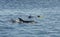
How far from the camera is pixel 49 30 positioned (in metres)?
33.8

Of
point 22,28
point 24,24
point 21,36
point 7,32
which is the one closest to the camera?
point 21,36

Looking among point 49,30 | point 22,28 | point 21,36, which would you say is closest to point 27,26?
point 22,28

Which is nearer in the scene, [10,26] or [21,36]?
[21,36]

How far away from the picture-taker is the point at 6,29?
34.8 metres

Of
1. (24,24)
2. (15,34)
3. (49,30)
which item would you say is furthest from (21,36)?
(24,24)

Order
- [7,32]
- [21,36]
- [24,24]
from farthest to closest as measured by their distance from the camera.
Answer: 1. [24,24]
2. [7,32]
3. [21,36]

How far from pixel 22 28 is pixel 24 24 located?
239 cm

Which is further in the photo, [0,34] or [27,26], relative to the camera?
[27,26]

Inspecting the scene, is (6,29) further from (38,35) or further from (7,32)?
(38,35)

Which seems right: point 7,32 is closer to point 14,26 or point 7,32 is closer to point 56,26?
point 14,26

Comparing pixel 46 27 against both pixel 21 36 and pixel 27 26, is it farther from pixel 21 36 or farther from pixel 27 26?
pixel 21 36

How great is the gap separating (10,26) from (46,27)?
4314 mm

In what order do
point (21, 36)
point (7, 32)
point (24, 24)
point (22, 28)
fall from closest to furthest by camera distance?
point (21, 36) → point (7, 32) → point (22, 28) → point (24, 24)

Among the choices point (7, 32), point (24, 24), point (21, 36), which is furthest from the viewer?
point (24, 24)
